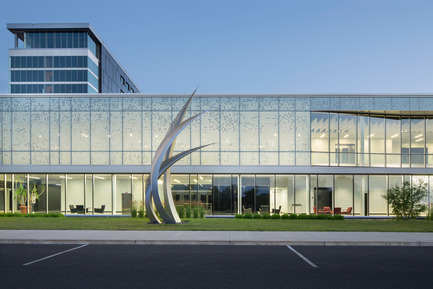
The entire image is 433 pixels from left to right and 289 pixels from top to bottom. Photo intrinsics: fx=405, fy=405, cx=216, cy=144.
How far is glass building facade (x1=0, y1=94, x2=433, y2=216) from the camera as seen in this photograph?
28797 mm

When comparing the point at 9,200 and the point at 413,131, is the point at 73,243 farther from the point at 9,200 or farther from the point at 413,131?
the point at 413,131

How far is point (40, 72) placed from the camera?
76.2m

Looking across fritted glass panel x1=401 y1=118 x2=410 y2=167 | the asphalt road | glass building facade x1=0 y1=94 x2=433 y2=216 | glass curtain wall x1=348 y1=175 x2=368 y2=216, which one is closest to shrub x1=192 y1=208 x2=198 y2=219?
glass building facade x1=0 y1=94 x2=433 y2=216

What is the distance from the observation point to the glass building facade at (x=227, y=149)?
28.8 metres

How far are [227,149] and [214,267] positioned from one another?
19.6 meters

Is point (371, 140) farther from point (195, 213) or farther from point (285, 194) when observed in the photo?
point (195, 213)

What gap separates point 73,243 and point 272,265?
7.18 m

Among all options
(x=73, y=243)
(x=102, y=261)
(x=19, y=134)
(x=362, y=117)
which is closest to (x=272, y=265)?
(x=102, y=261)

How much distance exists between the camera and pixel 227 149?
28828 mm

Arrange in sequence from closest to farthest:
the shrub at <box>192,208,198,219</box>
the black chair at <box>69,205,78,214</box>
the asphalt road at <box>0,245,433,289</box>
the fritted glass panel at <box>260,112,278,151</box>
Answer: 1. the asphalt road at <box>0,245,433,289</box>
2. the shrub at <box>192,208,198,219</box>
3. the fritted glass panel at <box>260,112,278,151</box>
4. the black chair at <box>69,205,78,214</box>

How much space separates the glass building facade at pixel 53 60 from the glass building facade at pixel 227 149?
4757 cm

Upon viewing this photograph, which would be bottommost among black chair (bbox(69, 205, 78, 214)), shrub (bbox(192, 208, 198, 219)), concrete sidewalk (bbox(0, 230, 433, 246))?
black chair (bbox(69, 205, 78, 214))

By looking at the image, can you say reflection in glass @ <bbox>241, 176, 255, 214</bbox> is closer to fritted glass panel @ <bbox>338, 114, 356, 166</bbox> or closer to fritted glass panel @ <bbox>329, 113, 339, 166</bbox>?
fritted glass panel @ <bbox>329, 113, 339, 166</bbox>

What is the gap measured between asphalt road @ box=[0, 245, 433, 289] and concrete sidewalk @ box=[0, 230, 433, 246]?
615 mm
